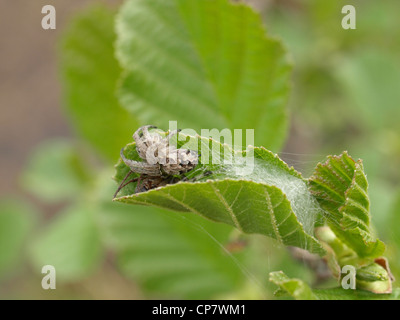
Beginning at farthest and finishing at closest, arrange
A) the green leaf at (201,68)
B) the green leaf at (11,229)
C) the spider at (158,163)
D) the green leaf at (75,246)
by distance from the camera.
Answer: the green leaf at (11,229) → the green leaf at (75,246) → the green leaf at (201,68) → the spider at (158,163)

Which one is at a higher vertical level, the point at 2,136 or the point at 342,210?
the point at 2,136

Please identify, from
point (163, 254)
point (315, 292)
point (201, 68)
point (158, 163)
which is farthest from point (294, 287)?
point (163, 254)

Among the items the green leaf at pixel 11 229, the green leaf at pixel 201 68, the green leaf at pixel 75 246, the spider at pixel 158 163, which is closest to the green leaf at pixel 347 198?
the spider at pixel 158 163

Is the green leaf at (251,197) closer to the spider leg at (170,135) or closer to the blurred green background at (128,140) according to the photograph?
the spider leg at (170,135)

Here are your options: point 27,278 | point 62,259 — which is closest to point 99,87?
point 62,259

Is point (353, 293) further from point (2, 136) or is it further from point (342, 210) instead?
point (2, 136)

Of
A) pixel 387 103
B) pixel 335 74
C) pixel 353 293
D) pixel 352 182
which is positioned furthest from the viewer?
pixel 335 74
